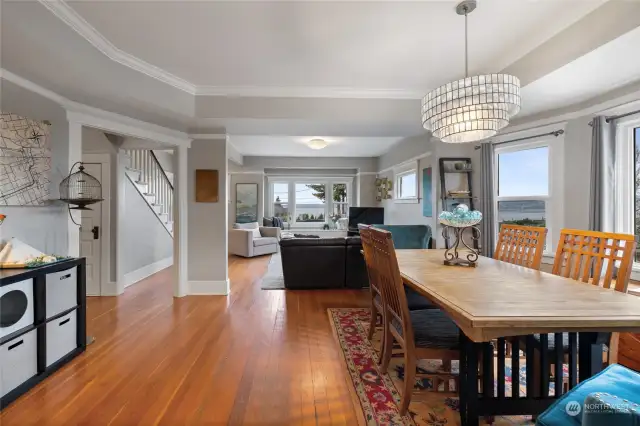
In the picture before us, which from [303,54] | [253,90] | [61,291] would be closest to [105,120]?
[253,90]

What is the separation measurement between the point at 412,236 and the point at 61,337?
13.3ft

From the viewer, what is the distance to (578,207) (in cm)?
315

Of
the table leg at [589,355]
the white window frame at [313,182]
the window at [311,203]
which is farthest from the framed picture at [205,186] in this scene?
the window at [311,203]

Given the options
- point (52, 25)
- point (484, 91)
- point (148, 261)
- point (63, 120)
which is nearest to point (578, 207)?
point (484, 91)

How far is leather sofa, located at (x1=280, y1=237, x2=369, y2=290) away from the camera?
14.5 ft

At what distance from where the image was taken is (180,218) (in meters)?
4.02

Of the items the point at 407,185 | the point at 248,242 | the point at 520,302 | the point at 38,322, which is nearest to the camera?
the point at 520,302

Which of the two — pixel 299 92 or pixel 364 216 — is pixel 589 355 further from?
pixel 364 216

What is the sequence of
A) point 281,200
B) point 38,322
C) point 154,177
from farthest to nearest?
point 281,200 → point 154,177 → point 38,322

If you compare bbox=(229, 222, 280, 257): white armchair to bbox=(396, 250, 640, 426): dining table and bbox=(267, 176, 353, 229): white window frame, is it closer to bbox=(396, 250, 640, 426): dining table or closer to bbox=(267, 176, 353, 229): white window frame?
bbox=(267, 176, 353, 229): white window frame

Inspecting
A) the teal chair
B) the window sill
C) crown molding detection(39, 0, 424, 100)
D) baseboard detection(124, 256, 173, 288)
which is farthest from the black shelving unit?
baseboard detection(124, 256, 173, 288)

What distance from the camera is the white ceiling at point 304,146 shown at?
625 centimetres

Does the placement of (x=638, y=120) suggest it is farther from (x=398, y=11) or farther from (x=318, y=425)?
(x=318, y=425)

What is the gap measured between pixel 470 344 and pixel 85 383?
2.41 m
